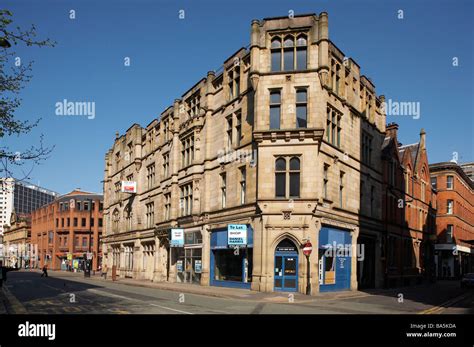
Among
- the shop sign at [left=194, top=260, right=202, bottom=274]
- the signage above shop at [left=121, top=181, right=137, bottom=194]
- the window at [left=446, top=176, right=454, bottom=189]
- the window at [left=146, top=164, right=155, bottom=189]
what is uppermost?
the window at [left=446, top=176, right=454, bottom=189]

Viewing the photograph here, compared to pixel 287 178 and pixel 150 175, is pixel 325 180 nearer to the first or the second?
pixel 287 178

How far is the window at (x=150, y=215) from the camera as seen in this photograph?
50.7m

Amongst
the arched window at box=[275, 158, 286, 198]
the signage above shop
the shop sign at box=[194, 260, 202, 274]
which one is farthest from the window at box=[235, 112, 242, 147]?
the signage above shop

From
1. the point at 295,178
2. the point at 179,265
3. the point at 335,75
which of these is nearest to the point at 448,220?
the point at 335,75

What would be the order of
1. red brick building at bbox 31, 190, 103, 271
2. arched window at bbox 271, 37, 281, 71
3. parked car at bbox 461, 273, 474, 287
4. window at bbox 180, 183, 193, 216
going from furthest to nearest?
red brick building at bbox 31, 190, 103, 271 < parked car at bbox 461, 273, 474, 287 < window at bbox 180, 183, 193, 216 < arched window at bbox 271, 37, 281, 71

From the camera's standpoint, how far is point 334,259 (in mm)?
33250

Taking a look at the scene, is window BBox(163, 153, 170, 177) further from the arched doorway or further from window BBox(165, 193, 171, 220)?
the arched doorway

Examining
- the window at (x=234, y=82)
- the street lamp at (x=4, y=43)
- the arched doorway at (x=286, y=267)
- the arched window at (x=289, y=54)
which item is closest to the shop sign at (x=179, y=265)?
the arched doorway at (x=286, y=267)

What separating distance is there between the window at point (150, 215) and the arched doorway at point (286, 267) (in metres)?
23.4

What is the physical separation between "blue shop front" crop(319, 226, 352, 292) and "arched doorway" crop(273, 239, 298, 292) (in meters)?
2.37

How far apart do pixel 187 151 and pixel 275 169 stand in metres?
14.2

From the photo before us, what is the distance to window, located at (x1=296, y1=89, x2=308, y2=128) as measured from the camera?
101ft
